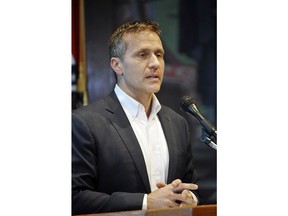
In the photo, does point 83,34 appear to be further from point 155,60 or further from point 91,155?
point 91,155

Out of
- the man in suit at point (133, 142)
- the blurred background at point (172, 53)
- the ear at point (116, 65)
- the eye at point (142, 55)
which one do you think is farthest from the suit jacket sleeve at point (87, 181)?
the eye at point (142, 55)

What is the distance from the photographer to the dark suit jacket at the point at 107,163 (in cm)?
207

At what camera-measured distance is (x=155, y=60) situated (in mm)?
2205

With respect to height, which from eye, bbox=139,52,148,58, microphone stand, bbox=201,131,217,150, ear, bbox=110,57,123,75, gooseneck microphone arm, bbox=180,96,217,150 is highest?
eye, bbox=139,52,148,58

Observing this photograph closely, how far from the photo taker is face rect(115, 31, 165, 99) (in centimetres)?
216

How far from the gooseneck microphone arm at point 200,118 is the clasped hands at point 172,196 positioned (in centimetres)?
19

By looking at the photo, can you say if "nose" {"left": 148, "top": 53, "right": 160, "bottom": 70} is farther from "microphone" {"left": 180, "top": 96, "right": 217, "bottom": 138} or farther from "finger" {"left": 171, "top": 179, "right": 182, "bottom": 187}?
"finger" {"left": 171, "top": 179, "right": 182, "bottom": 187}

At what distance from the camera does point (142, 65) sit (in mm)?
2184

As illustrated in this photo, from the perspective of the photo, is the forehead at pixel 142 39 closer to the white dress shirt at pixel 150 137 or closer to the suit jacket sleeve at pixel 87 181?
the white dress shirt at pixel 150 137

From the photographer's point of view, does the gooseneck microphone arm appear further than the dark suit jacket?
Yes

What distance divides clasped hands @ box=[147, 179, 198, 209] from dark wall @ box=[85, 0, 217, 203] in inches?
2.7

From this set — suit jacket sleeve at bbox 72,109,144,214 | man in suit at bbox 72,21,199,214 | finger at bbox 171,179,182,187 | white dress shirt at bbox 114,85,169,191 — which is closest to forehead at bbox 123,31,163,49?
man in suit at bbox 72,21,199,214

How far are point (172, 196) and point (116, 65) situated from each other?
0.52m
